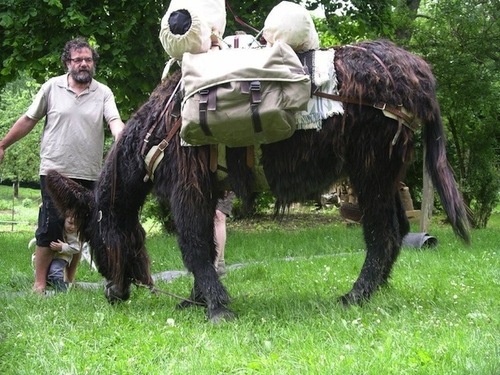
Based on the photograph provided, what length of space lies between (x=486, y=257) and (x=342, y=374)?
4665 mm

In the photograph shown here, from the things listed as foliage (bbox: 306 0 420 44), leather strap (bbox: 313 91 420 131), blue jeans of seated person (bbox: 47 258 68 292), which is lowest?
blue jeans of seated person (bbox: 47 258 68 292)

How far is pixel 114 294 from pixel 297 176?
174cm

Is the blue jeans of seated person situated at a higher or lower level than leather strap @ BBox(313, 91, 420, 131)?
lower

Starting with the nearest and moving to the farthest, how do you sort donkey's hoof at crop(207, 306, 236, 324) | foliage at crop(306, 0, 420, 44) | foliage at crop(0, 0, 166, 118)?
donkey's hoof at crop(207, 306, 236, 324), foliage at crop(0, 0, 166, 118), foliage at crop(306, 0, 420, 44)

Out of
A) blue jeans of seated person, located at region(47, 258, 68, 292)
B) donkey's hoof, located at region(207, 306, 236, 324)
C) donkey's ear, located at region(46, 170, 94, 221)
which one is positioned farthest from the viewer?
blue jeans of seated person, located at region(47, 258, 68, 292)

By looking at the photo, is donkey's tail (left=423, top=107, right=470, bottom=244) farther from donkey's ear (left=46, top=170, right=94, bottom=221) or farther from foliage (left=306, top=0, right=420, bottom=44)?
foliage (left=306, top=0, right=420, bottom=44)

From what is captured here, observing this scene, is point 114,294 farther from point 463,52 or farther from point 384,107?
point 463,52

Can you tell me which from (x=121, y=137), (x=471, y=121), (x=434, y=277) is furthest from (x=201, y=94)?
(x=471, y=121)

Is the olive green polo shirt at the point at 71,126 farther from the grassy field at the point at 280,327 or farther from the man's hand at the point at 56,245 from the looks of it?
the grassy field at the point at 280,327

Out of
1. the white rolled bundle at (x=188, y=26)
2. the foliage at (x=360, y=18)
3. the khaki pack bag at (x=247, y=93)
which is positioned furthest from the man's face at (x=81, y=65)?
the foliage at (x=360, y=18)

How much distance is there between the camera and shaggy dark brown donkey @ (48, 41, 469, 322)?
14.3 feet

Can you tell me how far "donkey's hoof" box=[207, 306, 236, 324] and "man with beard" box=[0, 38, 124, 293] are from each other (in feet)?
6.97

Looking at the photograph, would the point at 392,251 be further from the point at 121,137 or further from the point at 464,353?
the point at 121,137

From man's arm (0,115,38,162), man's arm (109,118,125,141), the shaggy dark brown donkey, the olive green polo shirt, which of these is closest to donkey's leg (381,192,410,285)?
the shaggy dark brown donkey
